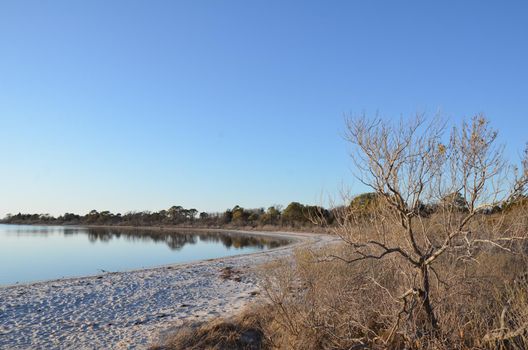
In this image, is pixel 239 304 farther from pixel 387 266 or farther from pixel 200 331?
pixel 387 266

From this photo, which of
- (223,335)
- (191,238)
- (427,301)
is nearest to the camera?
(427,301)

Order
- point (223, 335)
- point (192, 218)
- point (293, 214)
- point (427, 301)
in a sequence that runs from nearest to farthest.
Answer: point (427, 301) → point (223, 335) → point (293, 214) → point (192, 218)

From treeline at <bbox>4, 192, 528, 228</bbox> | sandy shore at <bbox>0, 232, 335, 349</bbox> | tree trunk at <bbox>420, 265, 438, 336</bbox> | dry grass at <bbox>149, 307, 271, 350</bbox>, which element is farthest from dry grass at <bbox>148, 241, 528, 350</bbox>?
treeline at <bbox>4, 192, 528, 228</bbox>

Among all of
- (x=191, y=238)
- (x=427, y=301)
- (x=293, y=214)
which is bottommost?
(x=191, y=238)

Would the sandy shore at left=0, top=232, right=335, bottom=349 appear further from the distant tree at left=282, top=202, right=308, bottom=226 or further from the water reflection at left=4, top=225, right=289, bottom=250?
the distant tree at left=282, top=202, right=308, bottom=226

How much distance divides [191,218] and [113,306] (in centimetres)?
7480

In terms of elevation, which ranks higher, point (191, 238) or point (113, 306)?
point (191, 238)

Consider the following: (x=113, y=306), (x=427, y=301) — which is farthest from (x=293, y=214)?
(x=427, y=301)

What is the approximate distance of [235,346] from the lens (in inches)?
327

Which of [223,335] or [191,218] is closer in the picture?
[223,335]

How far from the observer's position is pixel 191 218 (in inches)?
3386

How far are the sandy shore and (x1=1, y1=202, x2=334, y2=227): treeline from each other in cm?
3014

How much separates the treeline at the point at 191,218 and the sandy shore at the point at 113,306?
98.9ft

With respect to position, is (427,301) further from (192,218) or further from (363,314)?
(192,218)
